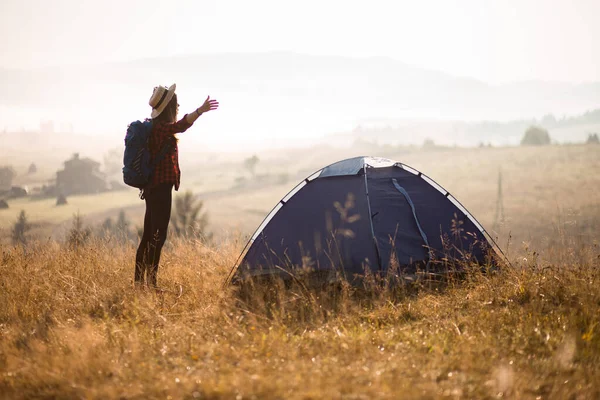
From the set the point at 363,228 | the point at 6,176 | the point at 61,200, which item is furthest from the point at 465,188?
the point at 363,228

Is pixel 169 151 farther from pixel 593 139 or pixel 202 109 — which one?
pixel 593 139

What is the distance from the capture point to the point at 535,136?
16012 centimetres

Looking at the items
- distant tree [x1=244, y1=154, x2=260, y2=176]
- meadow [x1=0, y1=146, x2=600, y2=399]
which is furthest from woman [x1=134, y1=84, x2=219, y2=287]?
distant tree [x1=244, y1=154, x2=260, y2=176]

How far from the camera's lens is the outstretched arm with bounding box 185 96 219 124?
7.07m

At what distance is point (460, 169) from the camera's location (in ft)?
396

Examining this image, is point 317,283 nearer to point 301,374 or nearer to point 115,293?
point 115,293

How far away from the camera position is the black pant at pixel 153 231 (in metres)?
7.25

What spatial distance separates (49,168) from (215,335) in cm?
14738

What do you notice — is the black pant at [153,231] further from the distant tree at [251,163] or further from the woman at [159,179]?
the distant tree at [251,163]

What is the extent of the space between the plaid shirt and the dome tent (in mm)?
1631

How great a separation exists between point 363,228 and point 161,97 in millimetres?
3171

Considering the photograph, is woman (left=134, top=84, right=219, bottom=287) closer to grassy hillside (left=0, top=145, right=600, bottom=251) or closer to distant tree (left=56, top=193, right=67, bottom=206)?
grassy hillside (left=0, top=145, right=600, bottom=251)

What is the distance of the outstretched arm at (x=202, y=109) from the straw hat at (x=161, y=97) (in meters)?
0.43

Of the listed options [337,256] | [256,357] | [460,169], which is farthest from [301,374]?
[460,169]
